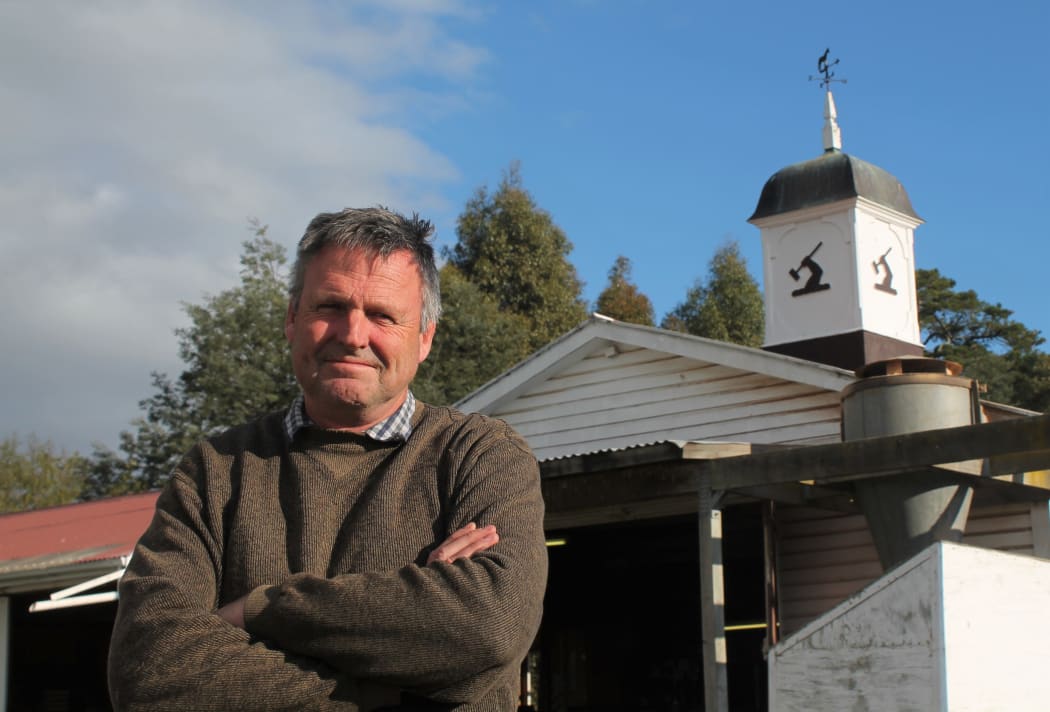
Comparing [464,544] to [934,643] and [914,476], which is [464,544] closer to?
[934,643]

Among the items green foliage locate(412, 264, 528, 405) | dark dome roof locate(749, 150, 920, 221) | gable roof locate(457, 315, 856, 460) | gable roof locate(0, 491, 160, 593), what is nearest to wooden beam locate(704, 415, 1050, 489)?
gable roof locate(457, 315, 856, 460)

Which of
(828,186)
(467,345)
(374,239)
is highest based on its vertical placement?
(467,345)

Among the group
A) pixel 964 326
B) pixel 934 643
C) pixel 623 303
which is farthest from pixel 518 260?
pixel 934 643

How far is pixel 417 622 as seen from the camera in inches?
84.0

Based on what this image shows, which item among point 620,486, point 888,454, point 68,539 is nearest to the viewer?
point 888,454

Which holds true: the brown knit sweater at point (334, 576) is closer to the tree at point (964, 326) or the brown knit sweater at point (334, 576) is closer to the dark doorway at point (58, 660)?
the dark doorway at point (58, 660)

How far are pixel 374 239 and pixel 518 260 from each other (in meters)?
31.2

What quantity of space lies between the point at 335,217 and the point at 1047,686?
20.5ft

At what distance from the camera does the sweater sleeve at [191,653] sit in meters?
2.12

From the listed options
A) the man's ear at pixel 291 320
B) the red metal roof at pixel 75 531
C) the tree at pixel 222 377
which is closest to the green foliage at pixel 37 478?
the tree at pixel 222 377

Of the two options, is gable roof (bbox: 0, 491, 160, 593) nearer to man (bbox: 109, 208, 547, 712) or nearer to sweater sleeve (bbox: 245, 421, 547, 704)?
man (bbox: 109, 208, 547, 712)

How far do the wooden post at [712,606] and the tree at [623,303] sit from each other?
27.7m

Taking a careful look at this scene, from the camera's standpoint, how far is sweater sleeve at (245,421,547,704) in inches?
83.5

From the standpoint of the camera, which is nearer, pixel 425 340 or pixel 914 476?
pixel 425 340
